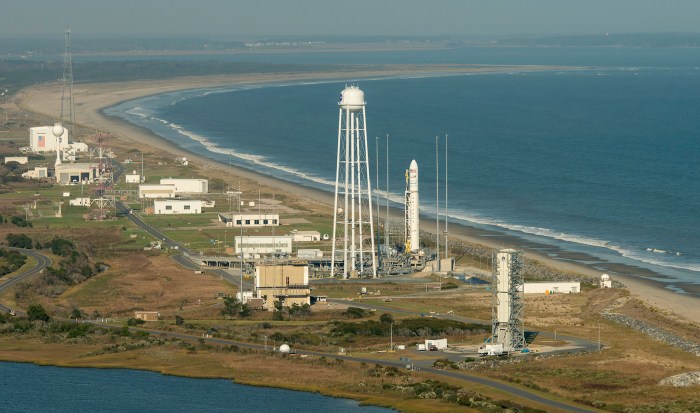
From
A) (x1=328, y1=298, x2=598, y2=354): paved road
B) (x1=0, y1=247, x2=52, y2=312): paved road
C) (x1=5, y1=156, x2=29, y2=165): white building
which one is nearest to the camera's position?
(x1=328, y1=298, x2=598, y2=354): paved road

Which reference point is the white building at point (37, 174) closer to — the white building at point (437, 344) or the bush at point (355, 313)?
the bush at point (355, 313)

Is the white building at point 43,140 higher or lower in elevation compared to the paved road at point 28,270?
higher

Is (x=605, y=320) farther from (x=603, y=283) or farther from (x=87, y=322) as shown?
(x=87, y=322)

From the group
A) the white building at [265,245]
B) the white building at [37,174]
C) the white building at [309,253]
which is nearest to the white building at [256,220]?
the white building at [265,245]

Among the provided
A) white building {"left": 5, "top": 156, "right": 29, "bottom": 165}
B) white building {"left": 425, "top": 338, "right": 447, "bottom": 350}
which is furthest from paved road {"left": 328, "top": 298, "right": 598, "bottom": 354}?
white building {"left": 5, "top": 156, "right": 29, "bottom": 165}

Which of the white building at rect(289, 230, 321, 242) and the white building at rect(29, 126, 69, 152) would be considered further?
the white building at rect(29, 126, 69, 152)

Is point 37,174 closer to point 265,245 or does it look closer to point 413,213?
point 265,245

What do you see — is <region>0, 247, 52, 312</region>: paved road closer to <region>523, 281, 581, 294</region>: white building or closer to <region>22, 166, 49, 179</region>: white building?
<region>523, 281, 581, 294</region>: white building
